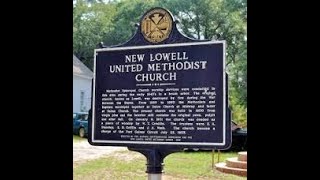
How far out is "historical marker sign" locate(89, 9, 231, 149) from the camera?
3.58 metres

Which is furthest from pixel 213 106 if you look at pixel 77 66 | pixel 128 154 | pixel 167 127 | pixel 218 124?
pixel 77 66

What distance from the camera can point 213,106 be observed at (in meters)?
3.56

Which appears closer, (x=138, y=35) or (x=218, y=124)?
(x=218, y=124)

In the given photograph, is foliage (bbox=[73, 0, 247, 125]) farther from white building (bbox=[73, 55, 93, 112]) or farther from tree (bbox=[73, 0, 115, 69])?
white building (bbox=[73, 55, 93, 112])

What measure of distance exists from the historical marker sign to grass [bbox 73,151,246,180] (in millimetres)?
4455

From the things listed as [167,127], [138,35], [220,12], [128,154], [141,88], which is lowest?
[128,154]

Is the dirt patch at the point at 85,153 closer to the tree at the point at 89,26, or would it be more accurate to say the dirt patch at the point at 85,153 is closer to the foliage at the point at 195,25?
the foliage at the point at 195,25

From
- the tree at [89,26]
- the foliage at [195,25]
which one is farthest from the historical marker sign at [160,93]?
the tree at [89,26]

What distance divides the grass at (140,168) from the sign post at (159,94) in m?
4.44

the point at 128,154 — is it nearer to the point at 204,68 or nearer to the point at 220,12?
the point at 220,12

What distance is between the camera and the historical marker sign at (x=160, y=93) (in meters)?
3.58

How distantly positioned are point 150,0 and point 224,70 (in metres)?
10.6

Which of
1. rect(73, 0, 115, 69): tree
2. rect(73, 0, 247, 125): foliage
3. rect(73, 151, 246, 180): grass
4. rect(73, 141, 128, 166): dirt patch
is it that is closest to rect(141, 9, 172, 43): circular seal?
rect(73, 151, 246, 180): grass
